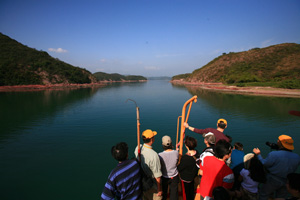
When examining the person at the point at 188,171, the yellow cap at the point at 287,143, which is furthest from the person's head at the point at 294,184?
the person at the point at 188,171

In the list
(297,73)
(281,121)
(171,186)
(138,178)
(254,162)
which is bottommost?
(281,121)

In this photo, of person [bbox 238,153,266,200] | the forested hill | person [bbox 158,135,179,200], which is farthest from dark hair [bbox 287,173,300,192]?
the forested hill

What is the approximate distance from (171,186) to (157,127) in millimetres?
10631

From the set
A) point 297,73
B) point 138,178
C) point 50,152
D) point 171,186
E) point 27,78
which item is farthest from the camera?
point 27,78

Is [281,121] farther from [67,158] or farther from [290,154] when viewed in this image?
[67,158]

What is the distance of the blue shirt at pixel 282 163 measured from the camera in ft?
10.1

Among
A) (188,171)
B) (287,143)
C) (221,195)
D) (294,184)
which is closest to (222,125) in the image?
(287,143)

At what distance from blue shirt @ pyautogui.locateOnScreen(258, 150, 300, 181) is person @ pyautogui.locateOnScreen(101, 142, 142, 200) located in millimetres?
3092

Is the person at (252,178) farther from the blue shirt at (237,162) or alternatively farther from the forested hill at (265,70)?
the forested hill at (265,70)

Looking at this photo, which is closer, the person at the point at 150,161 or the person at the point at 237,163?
the person at the point at 150,161

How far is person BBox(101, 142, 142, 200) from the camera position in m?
2.67

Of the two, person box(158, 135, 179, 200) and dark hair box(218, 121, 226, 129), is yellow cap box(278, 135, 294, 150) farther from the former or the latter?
person box(158, 135, 179, 200)

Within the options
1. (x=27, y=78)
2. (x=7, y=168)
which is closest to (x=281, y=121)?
(x=7, y=168)

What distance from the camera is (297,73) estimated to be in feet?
196
